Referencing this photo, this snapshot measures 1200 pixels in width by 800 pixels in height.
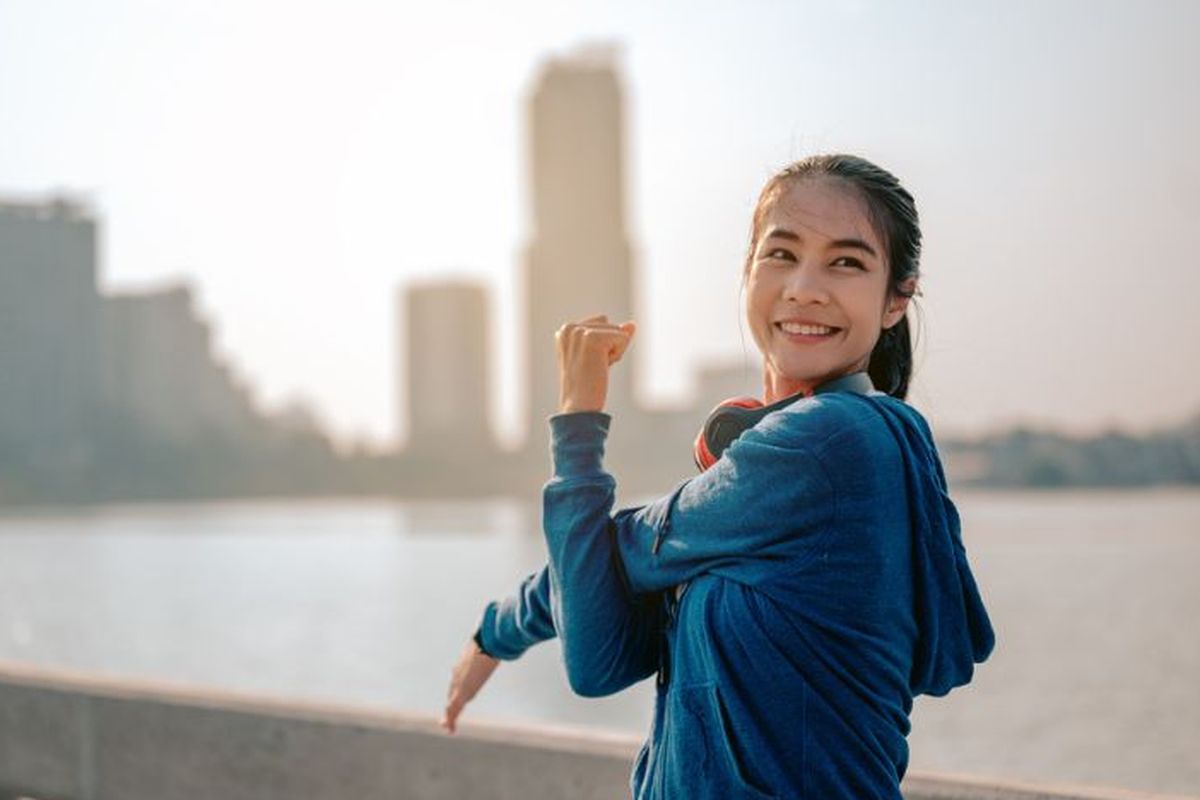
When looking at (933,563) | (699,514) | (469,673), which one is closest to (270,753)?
(469,673)

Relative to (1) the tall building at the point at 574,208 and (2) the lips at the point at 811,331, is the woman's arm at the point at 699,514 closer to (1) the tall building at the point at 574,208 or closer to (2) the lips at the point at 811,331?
(2) the lips at the point at 811,331

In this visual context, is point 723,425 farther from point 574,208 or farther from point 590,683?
point 574,208

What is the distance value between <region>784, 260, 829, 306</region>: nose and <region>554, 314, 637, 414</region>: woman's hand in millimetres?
213

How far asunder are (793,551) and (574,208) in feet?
411

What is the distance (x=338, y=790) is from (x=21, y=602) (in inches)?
2059

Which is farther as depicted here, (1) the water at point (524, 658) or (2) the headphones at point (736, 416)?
(1) the water at point (524, 658)

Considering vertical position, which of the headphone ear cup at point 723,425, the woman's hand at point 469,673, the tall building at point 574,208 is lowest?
the woman's hand at point 469,673

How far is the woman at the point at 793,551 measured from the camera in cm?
151

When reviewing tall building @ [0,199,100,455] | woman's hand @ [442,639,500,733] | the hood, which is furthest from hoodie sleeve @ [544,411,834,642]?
tall building @ [0,199,100,455]

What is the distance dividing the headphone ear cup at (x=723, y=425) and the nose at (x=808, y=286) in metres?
0.14

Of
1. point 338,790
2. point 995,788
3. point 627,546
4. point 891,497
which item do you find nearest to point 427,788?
point 338,790

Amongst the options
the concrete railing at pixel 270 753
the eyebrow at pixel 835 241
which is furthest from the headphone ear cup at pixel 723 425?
the concrete railing at pixel 270 753

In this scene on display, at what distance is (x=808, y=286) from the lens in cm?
163

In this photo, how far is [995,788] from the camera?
2.80 metres
